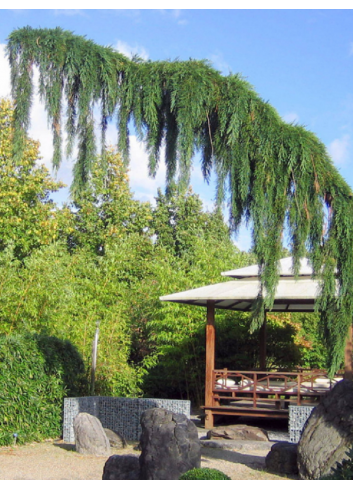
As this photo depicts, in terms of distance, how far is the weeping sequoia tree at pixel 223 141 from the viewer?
19.4 feet

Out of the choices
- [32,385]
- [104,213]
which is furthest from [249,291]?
[104,213]

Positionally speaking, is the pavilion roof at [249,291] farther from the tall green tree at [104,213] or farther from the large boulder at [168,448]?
the tall green tree at [104,213]

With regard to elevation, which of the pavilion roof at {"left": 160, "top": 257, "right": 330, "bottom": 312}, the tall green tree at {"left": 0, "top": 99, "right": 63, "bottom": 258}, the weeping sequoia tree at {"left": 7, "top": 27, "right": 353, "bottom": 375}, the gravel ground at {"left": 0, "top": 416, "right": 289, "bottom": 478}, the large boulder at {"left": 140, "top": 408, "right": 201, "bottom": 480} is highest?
the tall green tree at {"left": 0, "top": 99, "right": 63, "bottom": 258}

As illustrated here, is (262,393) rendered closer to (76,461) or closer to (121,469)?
(76,461)

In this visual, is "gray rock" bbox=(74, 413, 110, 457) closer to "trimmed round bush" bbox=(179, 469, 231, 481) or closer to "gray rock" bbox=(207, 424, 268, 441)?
"gray rock" bbox=(207, 424, 268, 441)

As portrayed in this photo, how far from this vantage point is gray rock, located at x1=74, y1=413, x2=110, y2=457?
8.09 m

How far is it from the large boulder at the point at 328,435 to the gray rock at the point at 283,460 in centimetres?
32

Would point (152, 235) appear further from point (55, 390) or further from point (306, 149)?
point (306, 149)

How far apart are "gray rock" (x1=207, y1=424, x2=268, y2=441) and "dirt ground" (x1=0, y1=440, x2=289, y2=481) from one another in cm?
77

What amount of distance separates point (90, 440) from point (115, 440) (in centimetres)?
75

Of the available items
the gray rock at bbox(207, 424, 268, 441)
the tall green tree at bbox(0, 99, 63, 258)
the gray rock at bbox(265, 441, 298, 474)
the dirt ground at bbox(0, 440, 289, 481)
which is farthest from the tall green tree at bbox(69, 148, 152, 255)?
the gray rock at bbox(265, 441, 298, 474)

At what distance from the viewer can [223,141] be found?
613cm

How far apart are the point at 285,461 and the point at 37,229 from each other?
13.7 metres
